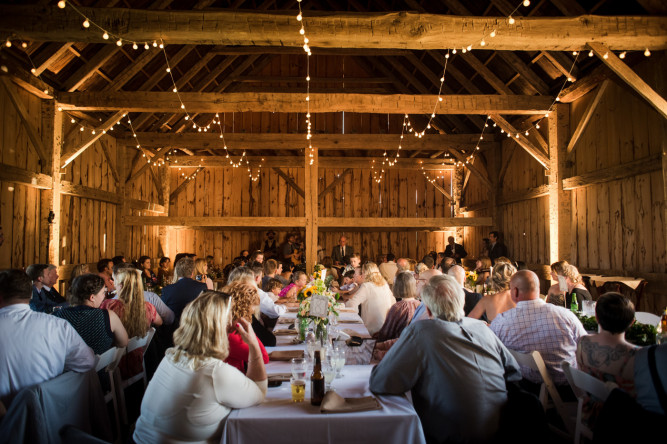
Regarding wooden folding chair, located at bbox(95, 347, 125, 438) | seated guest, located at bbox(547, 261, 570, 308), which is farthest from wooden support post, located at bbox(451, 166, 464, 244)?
wooden folding chair, located at bbox(95, 347, 125, 438)

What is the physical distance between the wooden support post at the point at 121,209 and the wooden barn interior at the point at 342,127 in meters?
0.05

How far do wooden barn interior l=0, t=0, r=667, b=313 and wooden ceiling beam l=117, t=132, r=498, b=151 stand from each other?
50 millimetres

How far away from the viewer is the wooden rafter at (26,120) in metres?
7.20

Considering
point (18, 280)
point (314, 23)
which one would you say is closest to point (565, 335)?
point (18, 280)

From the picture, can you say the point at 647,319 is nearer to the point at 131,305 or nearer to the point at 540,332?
the point at 540,332

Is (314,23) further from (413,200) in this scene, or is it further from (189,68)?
(413,200)

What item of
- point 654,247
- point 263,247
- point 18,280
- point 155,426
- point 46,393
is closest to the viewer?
point 155,426

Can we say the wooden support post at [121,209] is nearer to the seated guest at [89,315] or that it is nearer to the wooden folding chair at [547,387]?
the seated guest at [89,315]

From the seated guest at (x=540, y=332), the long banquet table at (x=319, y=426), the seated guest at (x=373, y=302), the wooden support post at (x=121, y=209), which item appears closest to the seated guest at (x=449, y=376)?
the long banquet table at (x=319, y=426)

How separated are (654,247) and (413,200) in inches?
361

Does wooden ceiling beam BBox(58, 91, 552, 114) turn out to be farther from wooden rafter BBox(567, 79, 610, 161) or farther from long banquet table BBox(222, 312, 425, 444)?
long banquet table BBox(222, 312, 425, 444)

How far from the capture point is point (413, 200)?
15.4m

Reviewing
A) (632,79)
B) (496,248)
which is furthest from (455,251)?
(632,79)

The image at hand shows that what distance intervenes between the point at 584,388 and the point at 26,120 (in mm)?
8529
